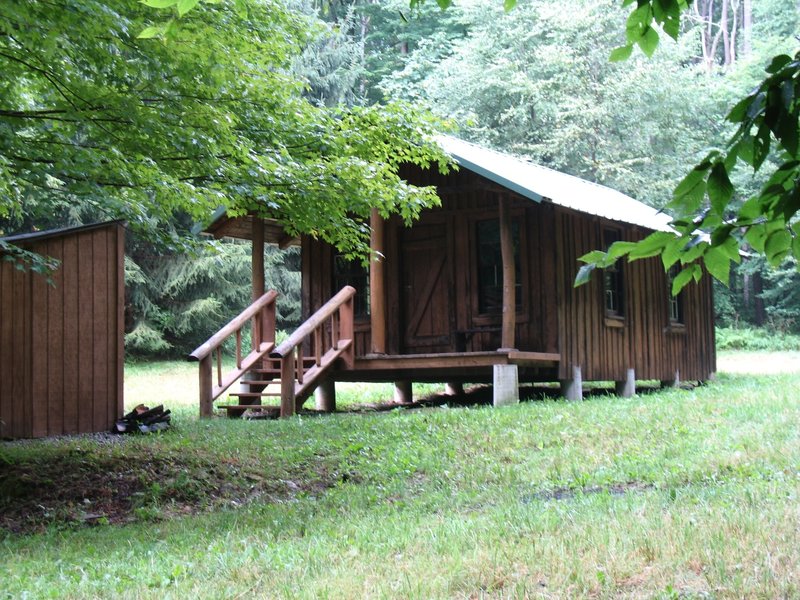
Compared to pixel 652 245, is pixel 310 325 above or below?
above

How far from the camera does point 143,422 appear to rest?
40.2 ft

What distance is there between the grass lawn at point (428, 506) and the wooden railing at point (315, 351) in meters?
1.31

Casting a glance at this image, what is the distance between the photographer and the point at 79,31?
272 inches

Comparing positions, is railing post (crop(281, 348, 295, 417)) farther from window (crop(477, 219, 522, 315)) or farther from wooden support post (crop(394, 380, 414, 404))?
wooden support post (crop(394, 380, 414, 404))

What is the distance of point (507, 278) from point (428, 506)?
25.3ft

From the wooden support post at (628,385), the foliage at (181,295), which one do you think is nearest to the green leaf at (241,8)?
the wooden support post at (628,385)

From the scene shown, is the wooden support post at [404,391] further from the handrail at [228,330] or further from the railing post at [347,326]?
the handrail at [228,330]

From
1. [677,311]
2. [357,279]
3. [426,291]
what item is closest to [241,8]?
[426,291]

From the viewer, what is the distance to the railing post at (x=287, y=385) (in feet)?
45.6

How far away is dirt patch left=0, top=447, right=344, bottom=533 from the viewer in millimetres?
7578

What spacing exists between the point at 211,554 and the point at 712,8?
4627 centimetres

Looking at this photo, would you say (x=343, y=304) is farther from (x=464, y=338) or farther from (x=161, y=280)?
(x=161, y=280)

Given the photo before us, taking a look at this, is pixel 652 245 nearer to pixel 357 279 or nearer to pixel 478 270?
pixel 478 270

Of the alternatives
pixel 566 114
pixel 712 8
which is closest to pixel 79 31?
pixel 566 114
